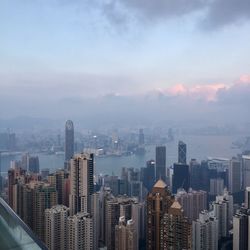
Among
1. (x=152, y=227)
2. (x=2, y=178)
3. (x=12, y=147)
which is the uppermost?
(x=12, y=147)

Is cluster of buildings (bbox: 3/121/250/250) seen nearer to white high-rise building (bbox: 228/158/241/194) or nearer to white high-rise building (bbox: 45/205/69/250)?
white high-rise building (bbox: 45/205/69/250)

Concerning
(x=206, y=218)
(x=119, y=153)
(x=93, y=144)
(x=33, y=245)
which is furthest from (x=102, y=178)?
(x=33, y=245)

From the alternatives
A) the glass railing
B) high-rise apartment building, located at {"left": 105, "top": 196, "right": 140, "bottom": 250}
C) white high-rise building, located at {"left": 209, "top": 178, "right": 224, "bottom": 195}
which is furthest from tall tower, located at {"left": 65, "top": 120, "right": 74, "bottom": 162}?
the glass railing

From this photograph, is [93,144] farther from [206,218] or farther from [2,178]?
[206,218]

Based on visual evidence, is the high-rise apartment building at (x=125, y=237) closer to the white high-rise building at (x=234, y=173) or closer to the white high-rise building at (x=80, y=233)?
the white high-rise building at (x=80, y=233)

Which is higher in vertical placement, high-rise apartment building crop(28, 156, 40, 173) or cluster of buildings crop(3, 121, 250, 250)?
high-rise apartment building crop(28, 156, 40, 173)

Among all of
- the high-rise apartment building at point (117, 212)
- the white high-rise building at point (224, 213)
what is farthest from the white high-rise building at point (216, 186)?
the high-rise apartment building at point (117, 212)
